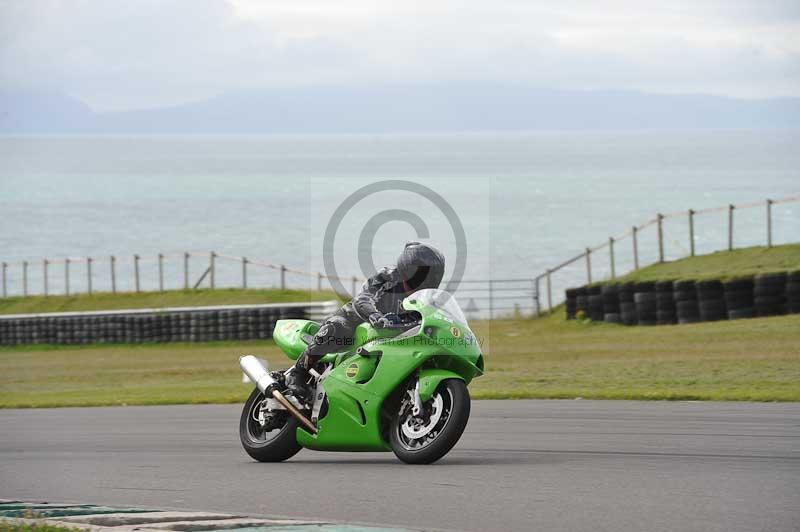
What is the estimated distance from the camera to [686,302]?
87.2 feet

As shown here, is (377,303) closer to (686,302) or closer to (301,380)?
(301,380)

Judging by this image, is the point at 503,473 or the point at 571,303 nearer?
the point at 503,473

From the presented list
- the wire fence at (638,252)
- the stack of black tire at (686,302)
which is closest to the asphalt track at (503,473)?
the stack of black tire at (686,302)

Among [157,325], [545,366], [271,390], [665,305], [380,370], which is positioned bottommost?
[545,366]

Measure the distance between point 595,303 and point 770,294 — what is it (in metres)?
5.55

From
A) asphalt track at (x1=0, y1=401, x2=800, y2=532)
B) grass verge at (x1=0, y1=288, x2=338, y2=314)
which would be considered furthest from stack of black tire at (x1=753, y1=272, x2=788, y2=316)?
grass verge at (x1=0, y1=288, x2=338, y2=314)

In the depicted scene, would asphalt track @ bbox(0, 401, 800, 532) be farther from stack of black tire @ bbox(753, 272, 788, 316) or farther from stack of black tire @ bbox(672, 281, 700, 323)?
stack of black tire @ bbox(672, 281, 700, 323)

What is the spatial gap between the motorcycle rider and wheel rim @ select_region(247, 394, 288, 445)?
44 centimetres

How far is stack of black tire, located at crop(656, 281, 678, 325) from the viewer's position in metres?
27.0

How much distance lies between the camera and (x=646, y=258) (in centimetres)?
8050

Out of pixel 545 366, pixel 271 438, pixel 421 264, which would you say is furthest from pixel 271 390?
pixel 545 366

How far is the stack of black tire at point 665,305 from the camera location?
2702 cm

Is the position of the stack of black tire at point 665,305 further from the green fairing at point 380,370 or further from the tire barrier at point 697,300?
the green fairing at point 380,370

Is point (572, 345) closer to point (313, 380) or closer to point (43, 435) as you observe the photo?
point (43, 435)
